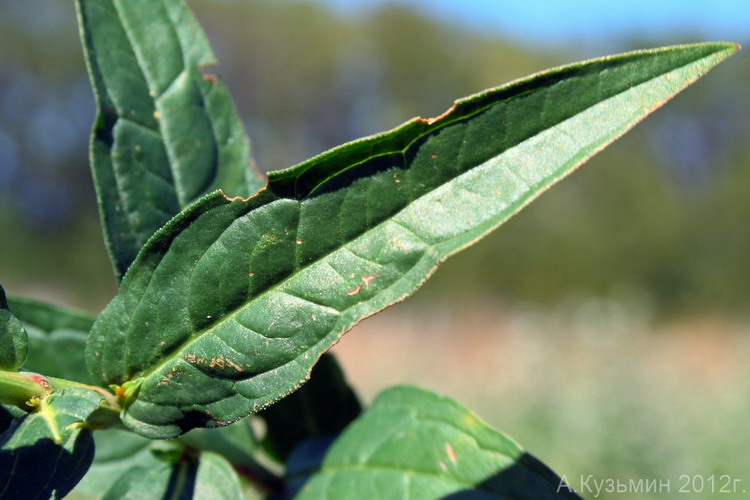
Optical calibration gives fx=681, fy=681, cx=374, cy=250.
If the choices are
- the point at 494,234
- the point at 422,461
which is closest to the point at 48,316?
the point at 422,461

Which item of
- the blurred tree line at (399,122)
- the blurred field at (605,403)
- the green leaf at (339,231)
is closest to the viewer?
the green leaf at (339,231)

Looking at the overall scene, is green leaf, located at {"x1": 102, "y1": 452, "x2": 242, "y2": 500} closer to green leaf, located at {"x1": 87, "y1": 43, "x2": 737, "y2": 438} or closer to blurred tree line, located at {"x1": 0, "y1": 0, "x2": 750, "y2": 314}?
green leaf, located at {"x1": 87, "y1": 43, "x2": 737, "y2": 438}

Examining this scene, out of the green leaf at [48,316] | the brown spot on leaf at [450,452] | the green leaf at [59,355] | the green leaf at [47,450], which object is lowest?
the green leaf at [59,355]

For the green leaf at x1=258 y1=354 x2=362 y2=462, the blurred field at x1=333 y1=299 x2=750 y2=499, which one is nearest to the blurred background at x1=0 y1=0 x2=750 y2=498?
the blurred field at x1=333 y1=299 x2=750 y2=499

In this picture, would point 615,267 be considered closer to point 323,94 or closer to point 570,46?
point 570,46

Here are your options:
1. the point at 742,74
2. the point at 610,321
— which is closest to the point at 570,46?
the point at 742,74

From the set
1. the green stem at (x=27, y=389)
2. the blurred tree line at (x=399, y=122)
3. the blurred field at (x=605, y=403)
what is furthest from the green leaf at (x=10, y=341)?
the blurred tree line at (x=399, y=122)

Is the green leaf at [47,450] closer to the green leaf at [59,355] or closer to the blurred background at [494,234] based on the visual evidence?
the green leaf at [59,355]
